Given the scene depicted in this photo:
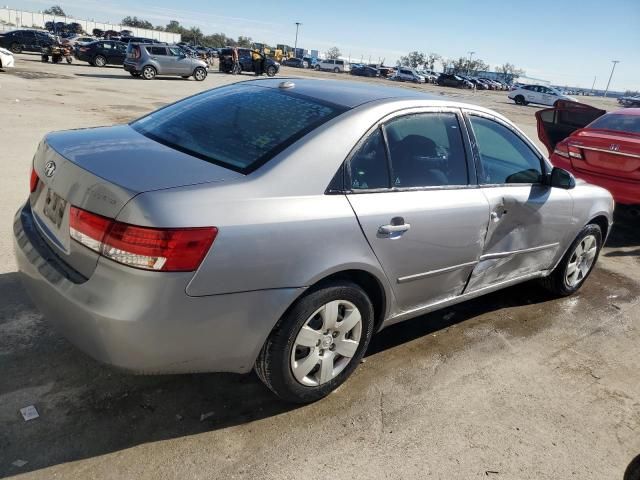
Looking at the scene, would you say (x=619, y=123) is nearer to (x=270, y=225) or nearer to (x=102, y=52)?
(x=270, y=225)

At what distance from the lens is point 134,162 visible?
2.39 metres

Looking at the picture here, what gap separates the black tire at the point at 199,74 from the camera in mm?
27027

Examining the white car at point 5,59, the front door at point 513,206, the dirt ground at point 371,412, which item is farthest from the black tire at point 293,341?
the white car at point 5,59

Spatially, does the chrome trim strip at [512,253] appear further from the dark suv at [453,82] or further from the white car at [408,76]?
the white car at [408,76]

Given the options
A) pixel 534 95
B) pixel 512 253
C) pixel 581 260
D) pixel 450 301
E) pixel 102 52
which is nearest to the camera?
pixel 450 301

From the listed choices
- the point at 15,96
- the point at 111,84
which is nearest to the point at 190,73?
the point at 111,84

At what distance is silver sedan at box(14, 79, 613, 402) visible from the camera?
2125mm

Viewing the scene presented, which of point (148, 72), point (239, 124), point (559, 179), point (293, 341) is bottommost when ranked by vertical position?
point (148, 72)

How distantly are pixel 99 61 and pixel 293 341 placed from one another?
103ft

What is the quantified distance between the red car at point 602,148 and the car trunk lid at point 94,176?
567 cm

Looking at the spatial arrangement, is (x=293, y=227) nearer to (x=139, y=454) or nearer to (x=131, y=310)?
(x=131, y=310)

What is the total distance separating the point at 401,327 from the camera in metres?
3.81

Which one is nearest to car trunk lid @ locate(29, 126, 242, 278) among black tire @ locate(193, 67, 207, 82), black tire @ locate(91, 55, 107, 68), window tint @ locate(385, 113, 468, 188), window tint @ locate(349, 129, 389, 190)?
window tint @ locate(349, 129, 389, 190)

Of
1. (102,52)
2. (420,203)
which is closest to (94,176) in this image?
(420,203)
